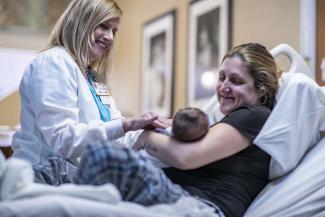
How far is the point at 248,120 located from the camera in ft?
4.89

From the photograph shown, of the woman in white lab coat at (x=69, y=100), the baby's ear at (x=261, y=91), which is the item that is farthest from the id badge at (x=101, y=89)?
the baby's ear at (x=261, y=91)

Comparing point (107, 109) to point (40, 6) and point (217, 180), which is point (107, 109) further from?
point (40, 6)

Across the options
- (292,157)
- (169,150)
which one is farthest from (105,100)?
(292,157)

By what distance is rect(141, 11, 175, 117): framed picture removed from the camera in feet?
13.1

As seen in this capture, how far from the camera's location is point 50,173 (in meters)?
1.41

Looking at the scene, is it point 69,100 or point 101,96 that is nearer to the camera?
point 69,100

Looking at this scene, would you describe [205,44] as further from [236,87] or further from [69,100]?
[69,100]

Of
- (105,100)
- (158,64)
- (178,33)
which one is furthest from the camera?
(158,64)

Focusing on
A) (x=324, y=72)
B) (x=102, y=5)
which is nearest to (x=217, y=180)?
(x=102, y=5)

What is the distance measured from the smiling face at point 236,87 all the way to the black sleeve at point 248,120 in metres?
0.12

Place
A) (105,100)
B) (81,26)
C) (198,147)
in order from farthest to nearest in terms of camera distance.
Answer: (105,100)
(81,26)
(198,147)

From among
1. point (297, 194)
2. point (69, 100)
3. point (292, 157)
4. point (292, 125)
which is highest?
point (69, 100)

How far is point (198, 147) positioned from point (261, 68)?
460 mm

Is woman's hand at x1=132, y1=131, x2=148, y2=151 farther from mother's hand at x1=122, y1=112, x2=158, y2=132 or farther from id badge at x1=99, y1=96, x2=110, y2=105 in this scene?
id badge at x1=99, y1=96, x2=110, y2=105
